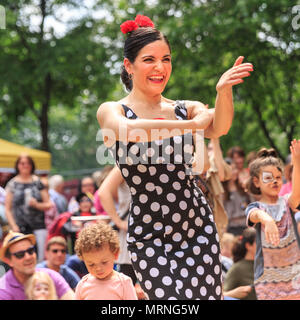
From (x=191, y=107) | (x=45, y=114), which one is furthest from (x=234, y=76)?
(x=45, y=114)

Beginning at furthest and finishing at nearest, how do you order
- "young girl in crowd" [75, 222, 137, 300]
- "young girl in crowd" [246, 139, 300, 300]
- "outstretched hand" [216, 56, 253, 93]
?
"young girl in crowd" [246, 139, 300, 300] → "young girl in crowd" [75, 222, 137, 300] → "outstretched hand" [216, 56, 253, 93]

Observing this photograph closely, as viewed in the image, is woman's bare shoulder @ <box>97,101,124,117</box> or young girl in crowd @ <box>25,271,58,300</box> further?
young girl in crowd @ <box>25,271,58,300</box>

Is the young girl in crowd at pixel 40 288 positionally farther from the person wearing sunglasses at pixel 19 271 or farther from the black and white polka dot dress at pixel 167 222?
the black and white polka dot dress at pixel 167 222

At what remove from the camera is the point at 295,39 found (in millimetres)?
10398

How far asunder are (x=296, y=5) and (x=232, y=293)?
627 centimetres

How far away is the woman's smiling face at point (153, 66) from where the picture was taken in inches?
111

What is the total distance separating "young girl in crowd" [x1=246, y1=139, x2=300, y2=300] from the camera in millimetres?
4094

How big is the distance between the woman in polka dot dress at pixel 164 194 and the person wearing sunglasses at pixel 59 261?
281cm

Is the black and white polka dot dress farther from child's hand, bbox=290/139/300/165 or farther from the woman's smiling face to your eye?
child's hand, bbox=290/139/300/165

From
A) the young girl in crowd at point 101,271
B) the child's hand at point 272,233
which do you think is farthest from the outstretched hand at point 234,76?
the young girl in crowd at point 101,271

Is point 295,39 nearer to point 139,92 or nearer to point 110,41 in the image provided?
point 110,41

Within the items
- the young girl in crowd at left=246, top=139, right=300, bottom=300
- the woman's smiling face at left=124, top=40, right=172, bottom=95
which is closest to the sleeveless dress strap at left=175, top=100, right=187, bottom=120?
the woman's smiling face at left=124, top=40, right=172, bottom=95

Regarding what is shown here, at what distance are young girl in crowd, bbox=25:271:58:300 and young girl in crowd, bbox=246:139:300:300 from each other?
1.56 m
